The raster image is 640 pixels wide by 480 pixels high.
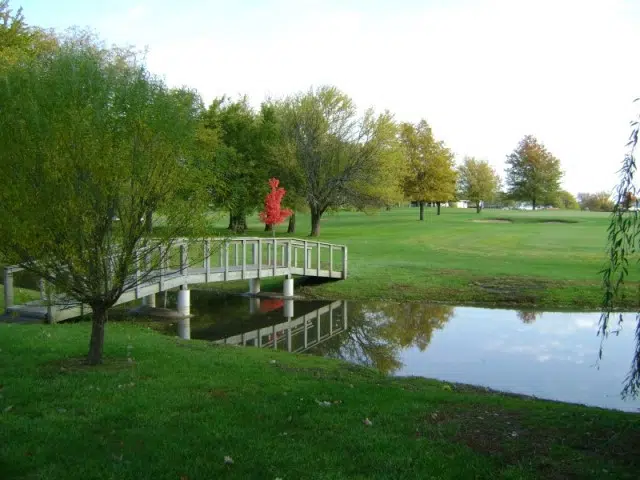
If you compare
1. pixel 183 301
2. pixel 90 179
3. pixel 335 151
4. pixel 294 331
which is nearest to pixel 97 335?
pixel 90 179

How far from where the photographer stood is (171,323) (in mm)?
18234

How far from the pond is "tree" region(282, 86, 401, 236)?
2276 centimetres

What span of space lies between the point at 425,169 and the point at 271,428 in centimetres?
5840

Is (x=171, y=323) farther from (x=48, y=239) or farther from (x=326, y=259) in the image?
(x=326, y=259)

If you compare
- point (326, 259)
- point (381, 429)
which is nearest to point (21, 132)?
point (381, 429)

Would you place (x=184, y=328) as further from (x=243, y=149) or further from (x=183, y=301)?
(x=243, y=149)

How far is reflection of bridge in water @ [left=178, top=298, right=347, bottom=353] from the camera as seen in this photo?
1590cm

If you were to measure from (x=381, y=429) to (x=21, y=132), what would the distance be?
6.22 m

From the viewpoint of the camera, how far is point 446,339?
16547 mm

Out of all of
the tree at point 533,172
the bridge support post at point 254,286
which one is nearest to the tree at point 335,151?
the bridge support post at point 254,286

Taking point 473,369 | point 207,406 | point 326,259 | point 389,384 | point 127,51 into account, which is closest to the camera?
point 207,406

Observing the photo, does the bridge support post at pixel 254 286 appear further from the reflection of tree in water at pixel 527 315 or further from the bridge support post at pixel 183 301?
the reflection of tree in water at pixel 527 315

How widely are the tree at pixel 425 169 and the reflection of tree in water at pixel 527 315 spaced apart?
137ft

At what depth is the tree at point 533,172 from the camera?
8150cm
